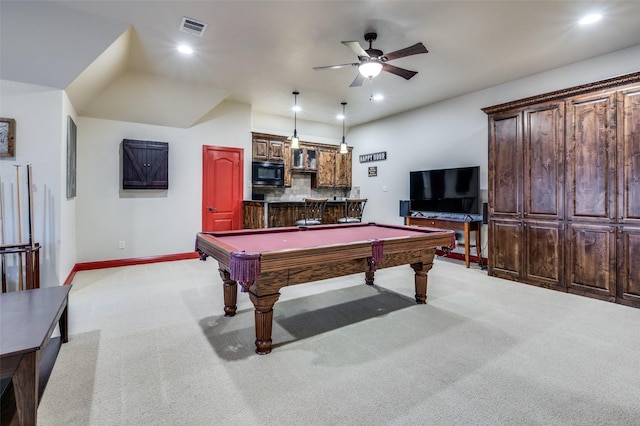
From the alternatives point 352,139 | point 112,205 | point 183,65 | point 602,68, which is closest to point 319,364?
point 183,65

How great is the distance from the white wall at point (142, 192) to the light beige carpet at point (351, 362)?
1649 mm

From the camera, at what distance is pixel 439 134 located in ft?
18.7

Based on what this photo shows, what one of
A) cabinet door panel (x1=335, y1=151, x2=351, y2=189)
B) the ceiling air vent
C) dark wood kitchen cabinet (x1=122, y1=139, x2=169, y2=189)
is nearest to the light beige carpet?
dark wood kitchen cabinet (x1=122, y1=139, x2=169, y2=189)

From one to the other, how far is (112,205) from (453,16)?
17.6 ft

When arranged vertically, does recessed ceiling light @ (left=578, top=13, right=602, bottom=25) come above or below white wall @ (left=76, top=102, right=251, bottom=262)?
above

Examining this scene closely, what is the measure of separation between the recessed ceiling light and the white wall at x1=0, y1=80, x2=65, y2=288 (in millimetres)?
5459

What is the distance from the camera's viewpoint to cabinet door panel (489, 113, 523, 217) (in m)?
4.14

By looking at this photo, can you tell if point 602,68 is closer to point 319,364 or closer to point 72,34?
point 319,364

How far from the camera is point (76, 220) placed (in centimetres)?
464

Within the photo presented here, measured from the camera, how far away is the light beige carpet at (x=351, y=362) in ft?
5.41

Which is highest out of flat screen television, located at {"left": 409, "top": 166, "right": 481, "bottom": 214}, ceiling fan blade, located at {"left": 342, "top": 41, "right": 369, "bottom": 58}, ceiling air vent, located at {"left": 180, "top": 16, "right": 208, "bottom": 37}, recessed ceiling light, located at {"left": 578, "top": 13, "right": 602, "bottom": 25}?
ceiling air vent, located at {"left": 180, "top": 16, "right": 208, "bottom": 37}

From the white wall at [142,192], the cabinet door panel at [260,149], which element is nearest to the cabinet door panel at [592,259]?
the cabinet door panel at [260,149]

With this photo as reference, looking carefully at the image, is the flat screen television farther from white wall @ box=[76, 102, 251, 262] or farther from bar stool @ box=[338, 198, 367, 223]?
white wall @ box=[76, 102, 251, 262]

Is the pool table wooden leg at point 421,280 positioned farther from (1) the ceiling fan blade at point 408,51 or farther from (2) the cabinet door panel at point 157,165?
(2) the cabinet door panel at point 157,165
